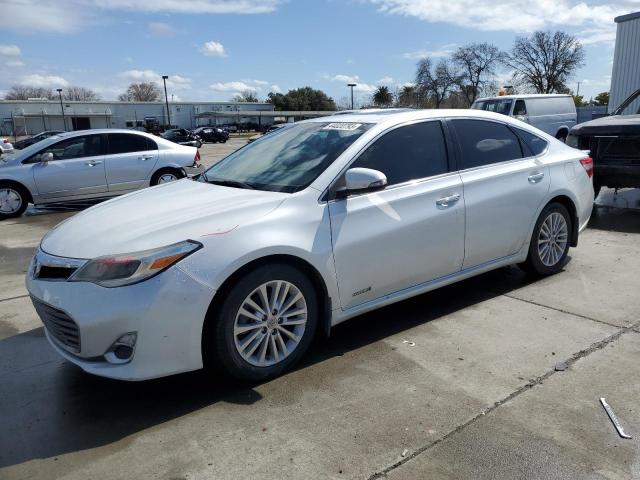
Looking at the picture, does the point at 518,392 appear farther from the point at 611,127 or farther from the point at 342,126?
the point at 611,127

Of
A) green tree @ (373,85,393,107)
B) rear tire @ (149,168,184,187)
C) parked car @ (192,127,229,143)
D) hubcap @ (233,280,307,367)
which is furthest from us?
green tree @ (373,85,393,107)

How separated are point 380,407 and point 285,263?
1.00 meters

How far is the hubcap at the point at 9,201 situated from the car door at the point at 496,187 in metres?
8.77

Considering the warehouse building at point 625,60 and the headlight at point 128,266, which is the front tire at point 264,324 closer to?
the headlight at point 128,266

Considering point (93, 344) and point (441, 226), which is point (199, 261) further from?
point (441, 226)

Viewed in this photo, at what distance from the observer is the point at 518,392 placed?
3109 millimetres

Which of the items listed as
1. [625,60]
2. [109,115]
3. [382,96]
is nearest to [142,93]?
[109,115]

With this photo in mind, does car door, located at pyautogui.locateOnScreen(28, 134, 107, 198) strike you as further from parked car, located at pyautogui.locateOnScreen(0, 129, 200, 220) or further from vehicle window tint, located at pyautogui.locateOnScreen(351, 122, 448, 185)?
vehicle window tint, located at pyautogui.locateOnScreen(351, 122, 448, 185)

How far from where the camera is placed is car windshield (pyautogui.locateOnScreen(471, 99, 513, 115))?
17781 millimetres

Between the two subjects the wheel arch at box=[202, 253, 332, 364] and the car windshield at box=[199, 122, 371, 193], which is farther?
the car windshield at box=[199, 122, 371, 193]

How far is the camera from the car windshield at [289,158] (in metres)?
3.69

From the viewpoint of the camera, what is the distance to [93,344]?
2869 mm

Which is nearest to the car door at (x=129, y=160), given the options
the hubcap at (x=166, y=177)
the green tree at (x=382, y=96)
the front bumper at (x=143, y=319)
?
the hubcap at (x=166, y=177)

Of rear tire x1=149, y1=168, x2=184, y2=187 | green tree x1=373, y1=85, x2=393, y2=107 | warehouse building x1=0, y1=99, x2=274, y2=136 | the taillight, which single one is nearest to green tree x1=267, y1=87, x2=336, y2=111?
warehouse building x1=0, y1=99, x2=274, y2=136
